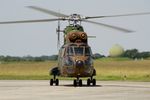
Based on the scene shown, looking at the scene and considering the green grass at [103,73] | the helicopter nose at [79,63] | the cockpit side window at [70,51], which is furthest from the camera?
the green grass at [103,73]

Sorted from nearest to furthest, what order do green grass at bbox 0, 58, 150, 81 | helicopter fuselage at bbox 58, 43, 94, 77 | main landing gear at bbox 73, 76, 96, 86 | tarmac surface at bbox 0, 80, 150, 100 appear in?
1. tarmac surface at bbox 0, 80, 150, 100
2. helicopter fuselage at bbox 58, 43, 94, 77
3. main landing gear at bbox 73, 76, 96, 86
4. green grass at bbox 0, 58, 150, 81

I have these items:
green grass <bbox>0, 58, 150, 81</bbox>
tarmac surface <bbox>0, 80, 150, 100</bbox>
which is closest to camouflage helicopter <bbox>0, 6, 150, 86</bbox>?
tarmac surface <bbox>0, 80, 150, 100</bbox>

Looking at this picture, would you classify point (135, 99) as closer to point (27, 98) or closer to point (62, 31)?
point (27, 98)

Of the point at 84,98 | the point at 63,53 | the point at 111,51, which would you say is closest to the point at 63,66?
the point at 63,53

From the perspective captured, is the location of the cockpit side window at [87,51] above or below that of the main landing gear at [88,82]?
above

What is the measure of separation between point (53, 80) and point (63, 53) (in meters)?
2.89

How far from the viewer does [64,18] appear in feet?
122

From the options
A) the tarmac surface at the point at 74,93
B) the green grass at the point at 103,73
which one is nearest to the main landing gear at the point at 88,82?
the tarmac surface at the point at 74,93

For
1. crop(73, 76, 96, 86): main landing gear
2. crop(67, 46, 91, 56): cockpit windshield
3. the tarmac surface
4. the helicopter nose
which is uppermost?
crop(67, 46, 91, 56): cockpit windshield

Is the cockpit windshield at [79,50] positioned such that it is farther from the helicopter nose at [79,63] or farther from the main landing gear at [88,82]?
the main landing gear at [88,82]

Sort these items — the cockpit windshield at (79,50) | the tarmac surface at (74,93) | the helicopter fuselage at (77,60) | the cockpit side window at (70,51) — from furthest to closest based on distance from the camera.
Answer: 1. the cockpit side window at (70,51)
2. the cockpit windshield at (79,50)
3. the helicopter fuselage at (77,60)
4. the tarmac surface at (74,93)

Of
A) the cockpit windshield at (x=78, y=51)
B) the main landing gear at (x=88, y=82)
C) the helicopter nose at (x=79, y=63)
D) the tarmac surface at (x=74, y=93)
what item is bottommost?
the tarmac surface at (x=74, y=93)

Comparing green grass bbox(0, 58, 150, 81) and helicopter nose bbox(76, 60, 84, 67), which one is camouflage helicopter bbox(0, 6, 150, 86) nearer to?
helicopter nose bbox(76, 60, 84, 67)

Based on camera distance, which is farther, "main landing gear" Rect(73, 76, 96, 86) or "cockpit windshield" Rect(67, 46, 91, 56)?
"main landing gear" Rect(73, 76, 96, 86)
